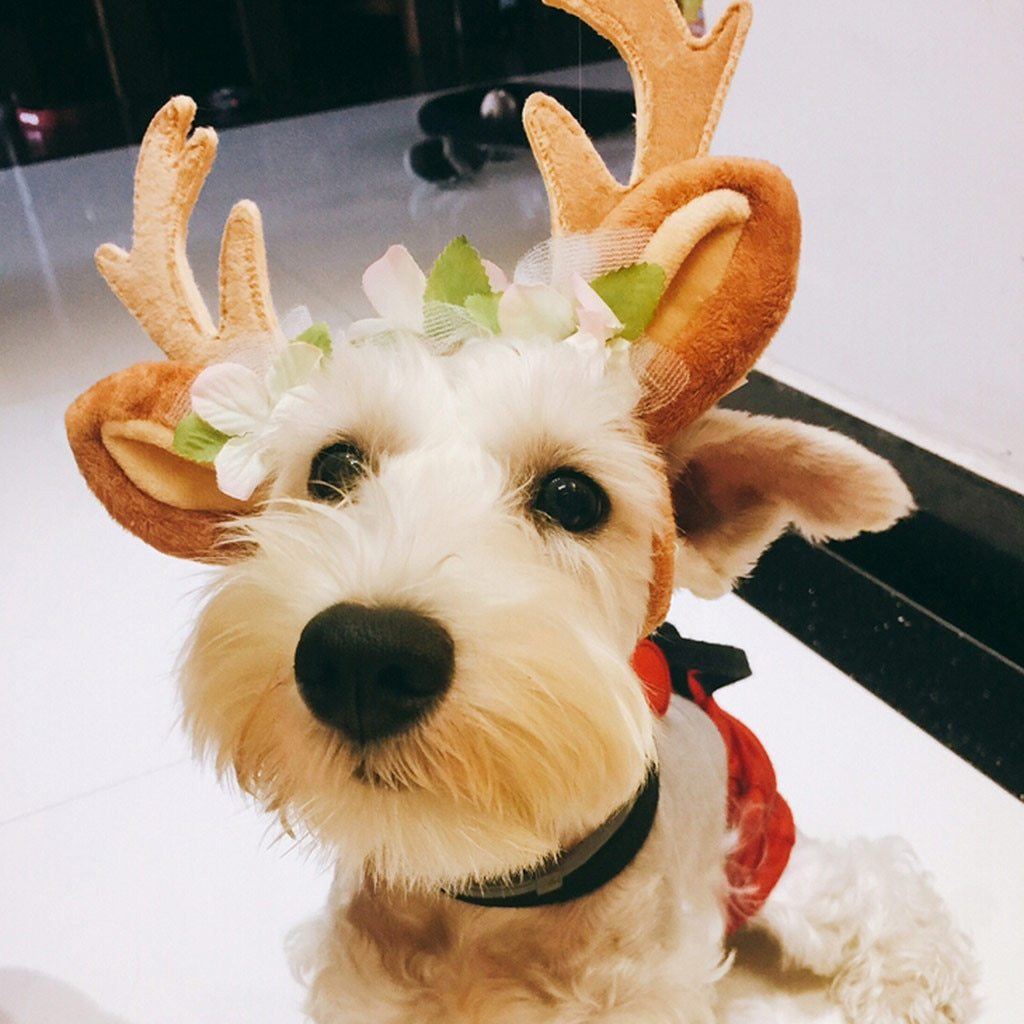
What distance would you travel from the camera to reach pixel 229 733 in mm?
521

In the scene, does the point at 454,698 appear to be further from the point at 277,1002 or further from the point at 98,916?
the point at 98,916

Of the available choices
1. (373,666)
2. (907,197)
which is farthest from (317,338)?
(907,197)

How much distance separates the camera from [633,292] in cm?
58

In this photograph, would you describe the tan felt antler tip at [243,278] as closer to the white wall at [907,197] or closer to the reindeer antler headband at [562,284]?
the reindeer antler headband at [562,284]

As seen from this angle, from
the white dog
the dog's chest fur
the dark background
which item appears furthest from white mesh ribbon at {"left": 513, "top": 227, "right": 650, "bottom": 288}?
the dark background

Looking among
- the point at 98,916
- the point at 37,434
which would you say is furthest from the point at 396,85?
the point at 98,916

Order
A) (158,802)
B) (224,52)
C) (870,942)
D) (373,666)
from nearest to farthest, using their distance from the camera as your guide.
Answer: (373,666) < (870,942) < (158,802) < (224,52)

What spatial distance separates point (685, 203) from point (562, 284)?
0.28 feet

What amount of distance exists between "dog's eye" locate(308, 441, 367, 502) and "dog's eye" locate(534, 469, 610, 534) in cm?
11

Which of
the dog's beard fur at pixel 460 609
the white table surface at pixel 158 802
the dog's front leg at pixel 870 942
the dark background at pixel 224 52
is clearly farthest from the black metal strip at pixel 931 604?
the dark background at pixel 224 52

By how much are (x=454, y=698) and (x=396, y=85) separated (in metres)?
3.08

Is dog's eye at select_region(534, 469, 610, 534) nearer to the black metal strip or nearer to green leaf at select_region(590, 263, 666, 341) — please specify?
green leaf at select_region(590, 263, 666, 341)

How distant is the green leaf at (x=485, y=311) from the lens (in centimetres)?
61

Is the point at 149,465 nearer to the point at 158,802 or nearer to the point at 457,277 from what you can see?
the point at 457,277
